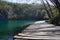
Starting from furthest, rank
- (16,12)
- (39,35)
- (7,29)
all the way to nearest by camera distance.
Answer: (16,12)
(7,29)
(39,35)

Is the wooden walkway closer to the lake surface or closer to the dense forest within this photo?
the lake surface

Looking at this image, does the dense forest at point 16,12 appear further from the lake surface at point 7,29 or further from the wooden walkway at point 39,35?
the wooden walkway at point 39,35

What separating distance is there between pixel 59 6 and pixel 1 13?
160 ft

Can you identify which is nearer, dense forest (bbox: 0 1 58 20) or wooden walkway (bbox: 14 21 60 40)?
wooden walkway (bbox: 14 21 60 40)

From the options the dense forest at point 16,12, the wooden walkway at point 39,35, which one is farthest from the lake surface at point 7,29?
the dense forest at point 16,12

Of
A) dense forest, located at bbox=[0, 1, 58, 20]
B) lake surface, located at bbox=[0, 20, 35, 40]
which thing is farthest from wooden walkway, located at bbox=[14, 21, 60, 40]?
dense forest, located at bbox=[0, 1, 58, 20]

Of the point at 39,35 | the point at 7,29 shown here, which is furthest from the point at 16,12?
the point at 39,35

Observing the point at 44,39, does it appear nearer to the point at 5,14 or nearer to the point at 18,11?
the point at 5,14

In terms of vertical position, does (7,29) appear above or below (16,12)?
below

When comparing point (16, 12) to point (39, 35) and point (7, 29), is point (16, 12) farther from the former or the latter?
point (39, 35)

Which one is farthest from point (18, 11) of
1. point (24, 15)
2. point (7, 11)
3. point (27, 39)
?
point (27, 39)

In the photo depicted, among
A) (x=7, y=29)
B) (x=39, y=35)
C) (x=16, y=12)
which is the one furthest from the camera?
(x=16, y=12)

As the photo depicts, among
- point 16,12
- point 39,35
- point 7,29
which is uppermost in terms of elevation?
point 16,12

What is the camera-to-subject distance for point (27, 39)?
19.0 ft
